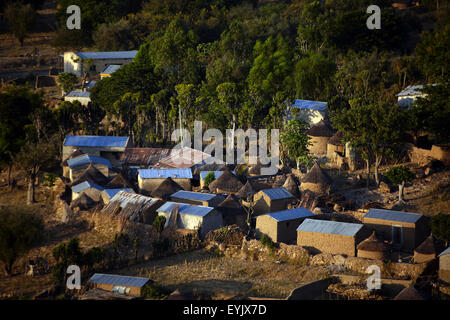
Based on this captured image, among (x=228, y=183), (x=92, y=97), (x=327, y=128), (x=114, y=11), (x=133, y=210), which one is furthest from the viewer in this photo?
(x=114, y=11)

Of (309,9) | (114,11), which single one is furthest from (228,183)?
(114,11)

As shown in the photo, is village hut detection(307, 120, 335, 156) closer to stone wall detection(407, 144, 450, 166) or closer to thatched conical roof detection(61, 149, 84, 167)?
stone wall detection(407, 144, 450, 166)

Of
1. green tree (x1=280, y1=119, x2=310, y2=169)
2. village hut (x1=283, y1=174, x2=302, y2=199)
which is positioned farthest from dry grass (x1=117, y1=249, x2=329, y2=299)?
green tree (x1=280, y1=119, x2=310, y2=169)

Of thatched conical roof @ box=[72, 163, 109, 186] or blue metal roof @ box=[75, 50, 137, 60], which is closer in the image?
thatched conical roof @ box=[72, 163, 109, 186]

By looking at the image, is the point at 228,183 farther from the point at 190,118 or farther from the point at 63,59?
the point at 63,59

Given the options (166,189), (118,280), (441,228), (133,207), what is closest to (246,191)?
(166,189)

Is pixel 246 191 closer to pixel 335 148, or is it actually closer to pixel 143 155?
pixel 335 148
